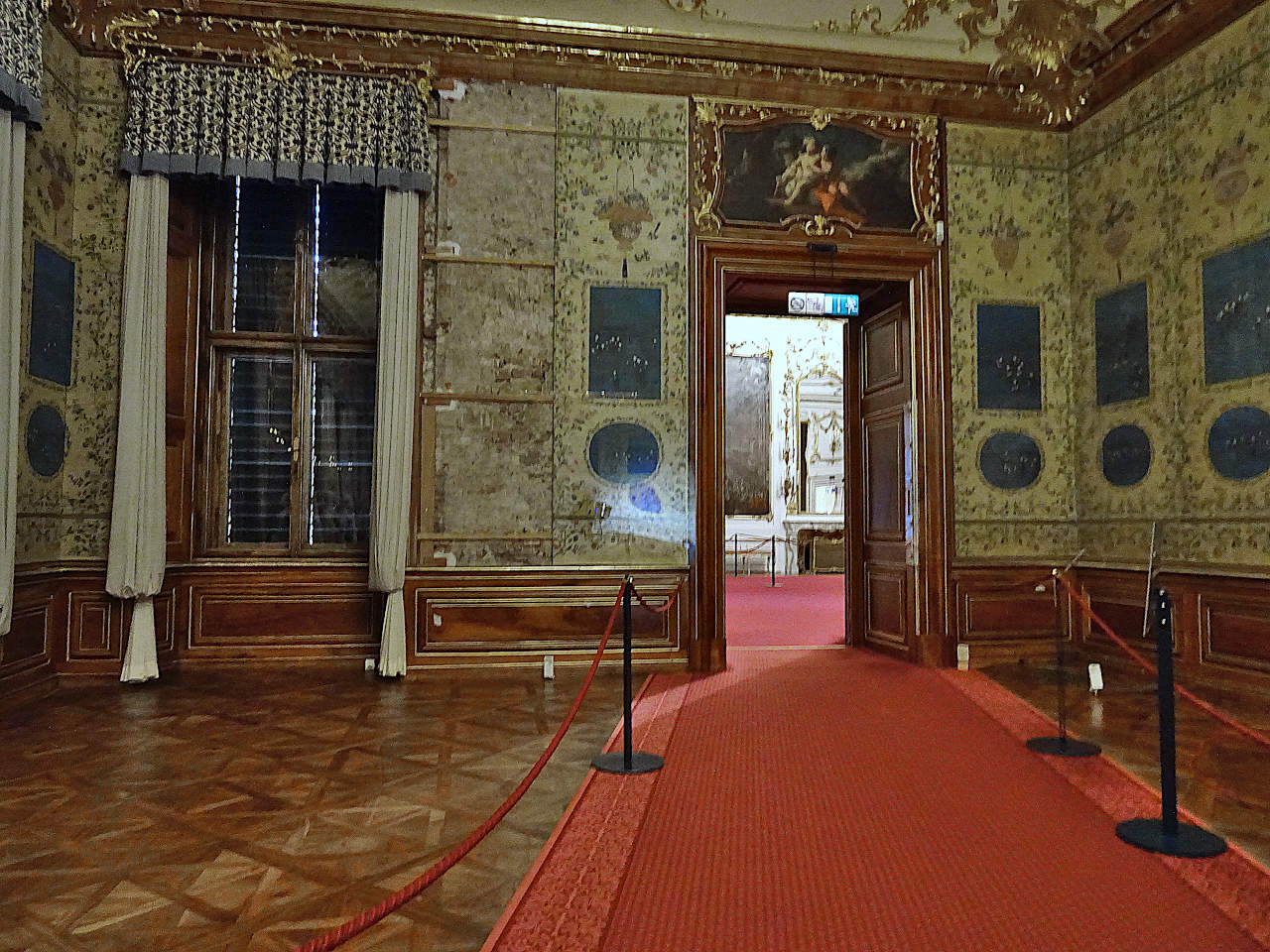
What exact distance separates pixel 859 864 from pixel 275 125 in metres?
5.69

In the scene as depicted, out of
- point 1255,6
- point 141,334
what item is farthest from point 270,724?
point 1255,6

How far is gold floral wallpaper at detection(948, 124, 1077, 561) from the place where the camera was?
6.37 metres

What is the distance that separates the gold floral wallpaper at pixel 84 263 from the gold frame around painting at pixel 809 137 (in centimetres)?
404

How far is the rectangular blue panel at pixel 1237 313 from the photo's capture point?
501cm

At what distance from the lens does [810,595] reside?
35.1 ft

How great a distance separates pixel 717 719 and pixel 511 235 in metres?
3.65

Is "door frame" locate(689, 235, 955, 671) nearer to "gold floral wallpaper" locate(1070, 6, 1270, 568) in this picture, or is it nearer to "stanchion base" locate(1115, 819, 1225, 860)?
"gold floral wallpaper" locate(1070, 6, 1270, 568)

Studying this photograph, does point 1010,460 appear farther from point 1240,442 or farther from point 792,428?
point 792,428

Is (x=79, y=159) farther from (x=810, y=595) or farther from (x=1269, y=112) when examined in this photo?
(x=810, y=595)

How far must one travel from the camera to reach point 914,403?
6328 millimetres

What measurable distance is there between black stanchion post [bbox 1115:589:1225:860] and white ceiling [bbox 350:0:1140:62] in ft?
15.4

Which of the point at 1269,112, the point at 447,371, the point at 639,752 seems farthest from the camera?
the point at 447,371

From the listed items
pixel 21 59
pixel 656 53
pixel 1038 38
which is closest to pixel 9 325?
pixel 21 59

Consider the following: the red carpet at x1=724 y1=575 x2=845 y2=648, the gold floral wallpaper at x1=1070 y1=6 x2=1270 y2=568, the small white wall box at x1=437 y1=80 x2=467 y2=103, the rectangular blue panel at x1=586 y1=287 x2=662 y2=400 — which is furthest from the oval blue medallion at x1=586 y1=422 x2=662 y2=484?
the gold floral wallpaper at x1=1070 y1=6 x2=1270 y2=568
